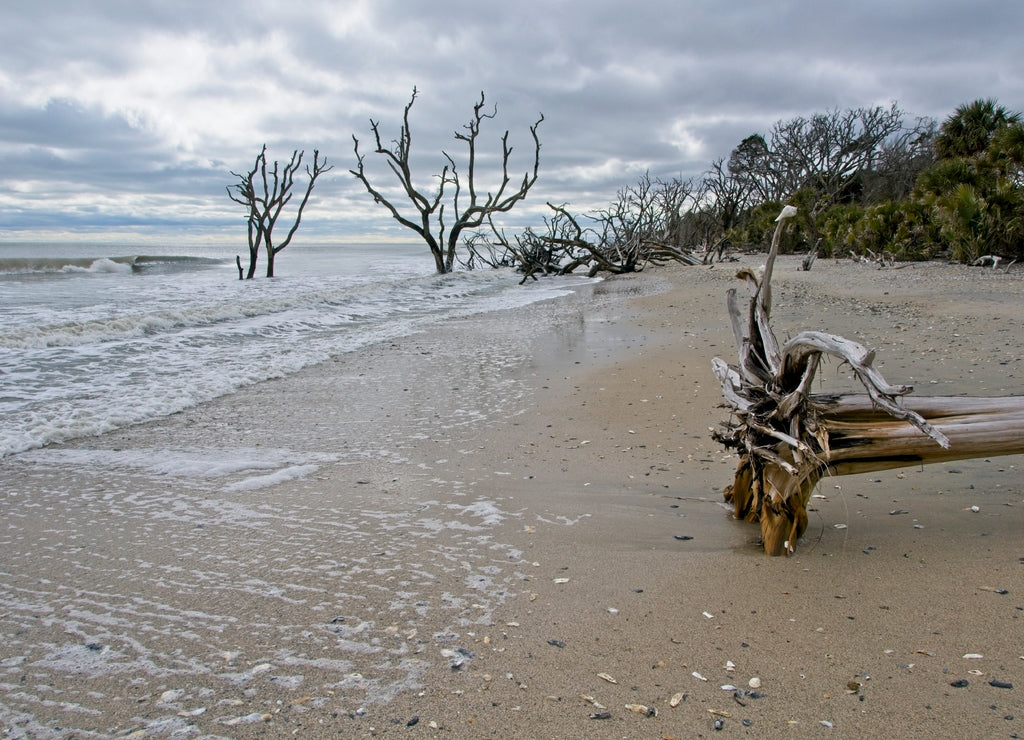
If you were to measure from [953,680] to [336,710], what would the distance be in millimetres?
1811

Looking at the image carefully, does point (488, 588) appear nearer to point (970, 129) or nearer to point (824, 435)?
point (824, 435)

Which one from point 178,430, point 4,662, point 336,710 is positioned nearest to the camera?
point 336,710

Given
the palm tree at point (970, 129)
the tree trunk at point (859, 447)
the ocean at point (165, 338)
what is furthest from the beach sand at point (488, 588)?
the palm tree at point (970, 129)

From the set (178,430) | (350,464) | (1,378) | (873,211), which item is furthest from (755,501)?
(873,211)

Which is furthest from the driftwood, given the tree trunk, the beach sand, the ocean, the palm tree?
the palm tree

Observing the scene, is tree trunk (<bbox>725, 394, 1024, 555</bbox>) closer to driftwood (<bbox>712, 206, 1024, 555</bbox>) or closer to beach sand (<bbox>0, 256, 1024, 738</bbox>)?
driftwood (<bbox>712, 206, 1024, 555</bbox>)

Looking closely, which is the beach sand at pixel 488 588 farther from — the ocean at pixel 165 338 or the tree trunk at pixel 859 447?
the ocean at pixel 165 338

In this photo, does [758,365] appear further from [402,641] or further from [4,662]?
[4,662]

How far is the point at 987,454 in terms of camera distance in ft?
9.52

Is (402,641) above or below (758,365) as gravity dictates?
below

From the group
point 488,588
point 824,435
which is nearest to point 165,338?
point 488,588

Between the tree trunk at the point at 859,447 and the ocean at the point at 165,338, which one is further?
the ocean at the point at 165,338

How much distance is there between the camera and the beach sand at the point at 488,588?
6.41 feet

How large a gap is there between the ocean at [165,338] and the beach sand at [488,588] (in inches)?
35.6
